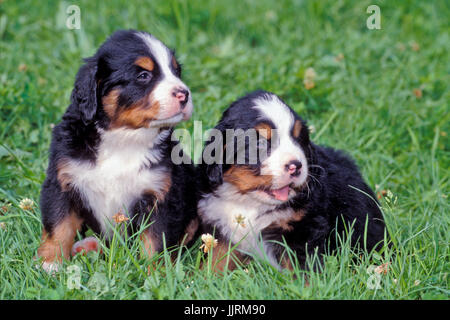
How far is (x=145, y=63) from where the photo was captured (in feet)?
11.5

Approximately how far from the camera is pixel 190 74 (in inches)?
233

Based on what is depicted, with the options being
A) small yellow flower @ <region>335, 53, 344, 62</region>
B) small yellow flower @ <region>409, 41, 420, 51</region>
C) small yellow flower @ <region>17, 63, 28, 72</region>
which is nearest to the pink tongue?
small yellow flower @ <region>335, 53, 344, 62</region>

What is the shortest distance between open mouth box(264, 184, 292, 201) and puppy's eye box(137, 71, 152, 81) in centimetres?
91

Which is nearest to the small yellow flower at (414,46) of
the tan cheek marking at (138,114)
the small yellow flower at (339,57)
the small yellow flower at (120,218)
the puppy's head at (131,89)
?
the small yellow flower at (339,57)

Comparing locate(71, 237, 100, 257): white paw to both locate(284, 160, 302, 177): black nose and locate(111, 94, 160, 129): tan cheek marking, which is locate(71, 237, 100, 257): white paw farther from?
locate(284, 160, 302, 177): black nose

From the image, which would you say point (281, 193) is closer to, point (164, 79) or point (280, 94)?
point (164, 79)

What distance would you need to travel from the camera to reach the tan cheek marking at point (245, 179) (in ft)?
11.4

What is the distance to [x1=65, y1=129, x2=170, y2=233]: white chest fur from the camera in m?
3.56

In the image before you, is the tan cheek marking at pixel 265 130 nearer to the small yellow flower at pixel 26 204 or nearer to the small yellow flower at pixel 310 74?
the small yellow flower at pixel 26 204

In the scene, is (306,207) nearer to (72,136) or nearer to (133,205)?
(133,205)

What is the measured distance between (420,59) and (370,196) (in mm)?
3222

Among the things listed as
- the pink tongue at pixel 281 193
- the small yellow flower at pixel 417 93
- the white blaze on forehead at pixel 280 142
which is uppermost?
the white blaze on forehead at pixel 280 142

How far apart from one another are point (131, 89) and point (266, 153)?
82cm
